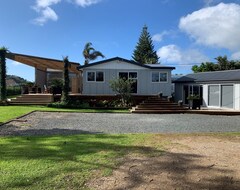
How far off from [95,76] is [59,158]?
60.4 ft

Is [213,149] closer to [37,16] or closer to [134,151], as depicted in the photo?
[134,151]

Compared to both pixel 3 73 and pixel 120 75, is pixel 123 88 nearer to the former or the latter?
pixel 120 75

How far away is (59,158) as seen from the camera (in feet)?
19.1

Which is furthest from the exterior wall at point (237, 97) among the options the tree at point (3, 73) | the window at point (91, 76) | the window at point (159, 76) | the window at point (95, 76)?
the tree at point (3, 73)

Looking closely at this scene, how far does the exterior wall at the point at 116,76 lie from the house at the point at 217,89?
354 centimetres

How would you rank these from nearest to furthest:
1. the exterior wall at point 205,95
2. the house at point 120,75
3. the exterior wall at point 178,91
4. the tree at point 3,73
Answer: the tree at point 3,73, the house at point 120,75, the exterior wall at point 205,95, the exterior wall at point 178,91

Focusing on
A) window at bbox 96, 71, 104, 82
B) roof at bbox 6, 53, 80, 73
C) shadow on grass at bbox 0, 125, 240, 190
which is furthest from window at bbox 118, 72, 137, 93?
shadow on grass at bbox 0, 125, 240, 190

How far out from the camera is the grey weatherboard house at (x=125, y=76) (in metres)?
23.9

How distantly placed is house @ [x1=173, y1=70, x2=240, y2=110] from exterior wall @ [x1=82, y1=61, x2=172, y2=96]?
3543 millimetres

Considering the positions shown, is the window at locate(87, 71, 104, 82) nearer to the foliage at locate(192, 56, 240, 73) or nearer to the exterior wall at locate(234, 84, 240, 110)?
the exterior wall at locate(234, 84, 240, 110)

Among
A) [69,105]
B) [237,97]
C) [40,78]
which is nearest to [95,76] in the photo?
[69,105]

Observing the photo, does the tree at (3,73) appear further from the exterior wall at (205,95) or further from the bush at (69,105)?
the exterior wall at (205,95)

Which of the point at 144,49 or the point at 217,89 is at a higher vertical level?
the point at 144,49

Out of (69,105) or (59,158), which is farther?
(69,105)
